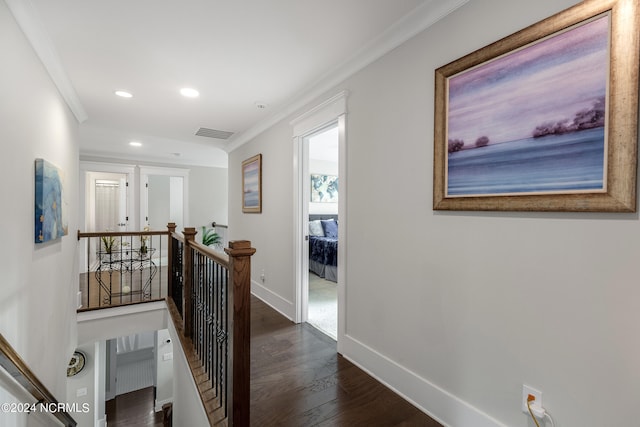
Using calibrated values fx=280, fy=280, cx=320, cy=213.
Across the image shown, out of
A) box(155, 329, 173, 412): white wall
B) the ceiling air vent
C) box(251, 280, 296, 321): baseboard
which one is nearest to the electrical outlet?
box(251, 280, 296, 321): baseboard

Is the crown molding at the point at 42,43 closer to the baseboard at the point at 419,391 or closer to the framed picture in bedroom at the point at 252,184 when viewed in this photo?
the framed picture in bedroom at the point at 252,184

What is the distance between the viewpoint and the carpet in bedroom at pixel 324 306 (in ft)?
9.65

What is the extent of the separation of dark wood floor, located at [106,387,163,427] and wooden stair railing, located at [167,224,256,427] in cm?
483

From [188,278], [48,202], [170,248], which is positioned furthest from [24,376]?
[170,248]

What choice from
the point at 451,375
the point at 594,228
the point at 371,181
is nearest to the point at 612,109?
the point at 594,228

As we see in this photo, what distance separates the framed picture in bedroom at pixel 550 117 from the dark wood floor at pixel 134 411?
288 inches

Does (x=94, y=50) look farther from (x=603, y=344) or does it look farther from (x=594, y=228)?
(x=603, y=344)

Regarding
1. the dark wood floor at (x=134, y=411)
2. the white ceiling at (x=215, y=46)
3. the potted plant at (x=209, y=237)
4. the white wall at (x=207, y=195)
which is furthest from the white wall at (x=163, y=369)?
A: the white ceiling at (x=215, y=46)

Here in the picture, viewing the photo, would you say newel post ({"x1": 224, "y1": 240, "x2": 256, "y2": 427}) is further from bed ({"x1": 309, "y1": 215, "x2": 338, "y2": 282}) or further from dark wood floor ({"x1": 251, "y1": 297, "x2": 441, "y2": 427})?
bed ({"x1": 309, "y1": 215, "x2": 338, "y2": 282})

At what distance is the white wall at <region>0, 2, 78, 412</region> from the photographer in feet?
5.01

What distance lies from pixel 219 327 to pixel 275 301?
1732 mm

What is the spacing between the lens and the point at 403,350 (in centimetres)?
181

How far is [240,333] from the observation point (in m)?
1.35

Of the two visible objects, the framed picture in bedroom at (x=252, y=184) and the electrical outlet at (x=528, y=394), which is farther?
the framed picture in bedroom at (x=252, y=184)
